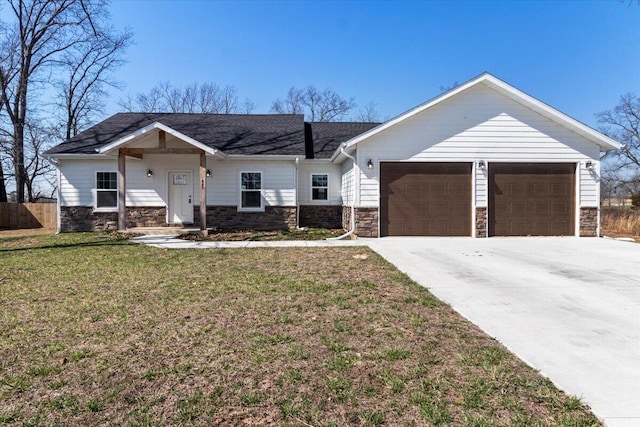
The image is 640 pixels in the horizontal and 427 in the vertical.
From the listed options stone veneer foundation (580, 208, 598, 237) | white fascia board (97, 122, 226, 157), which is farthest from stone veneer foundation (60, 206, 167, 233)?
stone veneer foundation (580, 208, 598, 237)

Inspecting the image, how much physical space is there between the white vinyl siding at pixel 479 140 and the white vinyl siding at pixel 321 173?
11.9 ft

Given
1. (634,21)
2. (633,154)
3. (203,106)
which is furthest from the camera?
(203,106)

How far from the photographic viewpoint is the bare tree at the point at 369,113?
112 ft

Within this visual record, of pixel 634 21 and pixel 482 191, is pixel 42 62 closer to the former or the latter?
pixel 482 191

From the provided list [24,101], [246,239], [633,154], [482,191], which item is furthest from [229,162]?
[633,154]

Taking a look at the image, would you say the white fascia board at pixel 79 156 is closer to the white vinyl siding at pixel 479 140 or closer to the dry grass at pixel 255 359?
the dry grass at pixel 255 359

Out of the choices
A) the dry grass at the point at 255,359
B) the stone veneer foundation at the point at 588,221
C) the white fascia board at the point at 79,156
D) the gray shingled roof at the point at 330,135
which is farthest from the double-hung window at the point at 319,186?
the dry grass at the point at 255,359

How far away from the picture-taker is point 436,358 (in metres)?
3.10

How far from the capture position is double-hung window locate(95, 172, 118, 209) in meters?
14.2

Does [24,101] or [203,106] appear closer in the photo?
[24,101]

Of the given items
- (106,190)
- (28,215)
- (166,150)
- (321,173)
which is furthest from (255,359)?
(28,215)

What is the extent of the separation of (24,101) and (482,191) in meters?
24.5

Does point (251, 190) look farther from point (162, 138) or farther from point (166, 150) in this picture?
point (162, 138)

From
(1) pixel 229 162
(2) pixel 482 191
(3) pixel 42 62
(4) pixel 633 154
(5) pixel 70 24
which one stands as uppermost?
(5) pixel 70 24
